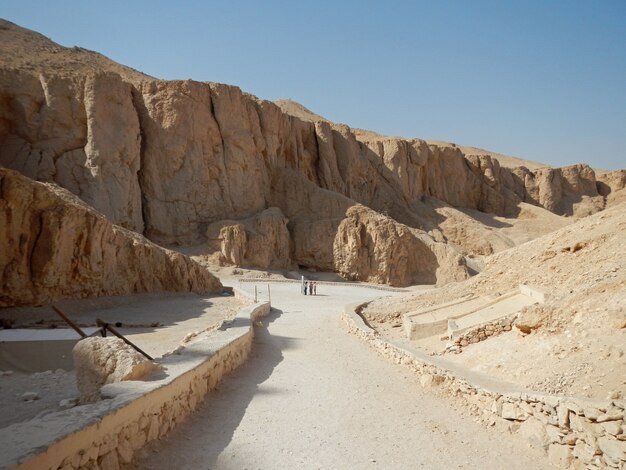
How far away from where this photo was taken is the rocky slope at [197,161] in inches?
1074

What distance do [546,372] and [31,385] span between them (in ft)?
24.4

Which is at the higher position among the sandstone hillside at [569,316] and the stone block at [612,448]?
the sandstone hillside at [569,316]

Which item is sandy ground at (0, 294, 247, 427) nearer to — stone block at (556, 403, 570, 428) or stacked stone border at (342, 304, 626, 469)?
stacked stone border at (342, 304, 626, 469)

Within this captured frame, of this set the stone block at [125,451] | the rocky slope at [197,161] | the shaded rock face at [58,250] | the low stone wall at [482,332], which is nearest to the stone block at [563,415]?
the stone block at [125,451]

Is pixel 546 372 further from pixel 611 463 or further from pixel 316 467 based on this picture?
pixel 316 467

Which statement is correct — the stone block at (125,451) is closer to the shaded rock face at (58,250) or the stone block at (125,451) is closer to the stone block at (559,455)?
the stone block at (559,455)

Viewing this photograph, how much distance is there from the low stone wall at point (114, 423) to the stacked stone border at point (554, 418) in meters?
3.53

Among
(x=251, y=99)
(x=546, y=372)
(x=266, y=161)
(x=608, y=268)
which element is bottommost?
(x=546, y=372)

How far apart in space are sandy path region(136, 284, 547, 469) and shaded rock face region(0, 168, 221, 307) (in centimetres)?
930

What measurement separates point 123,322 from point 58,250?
3547 millimetres

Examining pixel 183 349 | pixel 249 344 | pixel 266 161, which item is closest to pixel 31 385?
pixel 183 349

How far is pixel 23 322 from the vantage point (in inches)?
552

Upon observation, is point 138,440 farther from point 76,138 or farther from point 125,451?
point 76,138

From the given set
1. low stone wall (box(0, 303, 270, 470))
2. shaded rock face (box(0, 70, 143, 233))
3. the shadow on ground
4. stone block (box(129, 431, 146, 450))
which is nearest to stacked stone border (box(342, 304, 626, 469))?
the shadow on ground
